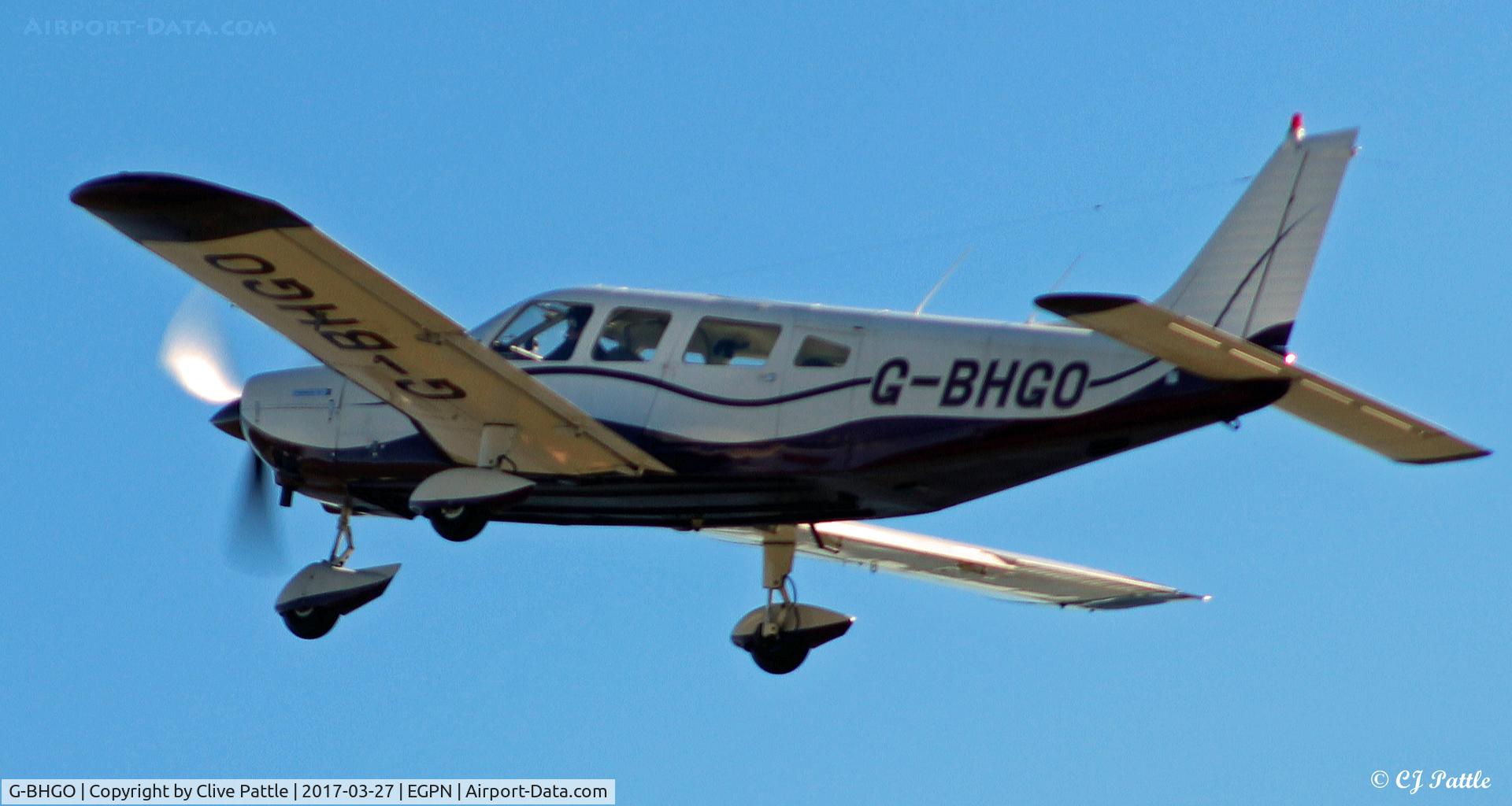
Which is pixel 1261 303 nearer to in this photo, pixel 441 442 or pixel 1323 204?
pixel 1323 204

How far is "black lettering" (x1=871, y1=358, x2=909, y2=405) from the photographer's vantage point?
16016 mm

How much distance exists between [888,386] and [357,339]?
13.0 ft

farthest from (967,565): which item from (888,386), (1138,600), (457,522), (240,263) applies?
(240,263)

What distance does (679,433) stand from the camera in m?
16.5

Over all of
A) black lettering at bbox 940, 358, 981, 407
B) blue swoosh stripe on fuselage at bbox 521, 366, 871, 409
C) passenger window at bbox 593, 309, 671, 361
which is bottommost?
black lettering at bbox 940, 358, 981, 407

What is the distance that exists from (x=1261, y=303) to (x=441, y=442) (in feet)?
21.3

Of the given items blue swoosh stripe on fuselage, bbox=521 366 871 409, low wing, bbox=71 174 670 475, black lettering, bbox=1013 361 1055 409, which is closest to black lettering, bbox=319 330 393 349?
low wing, bbox=71 174 670 475

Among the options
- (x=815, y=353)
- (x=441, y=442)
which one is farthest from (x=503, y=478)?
(x=815, y=353)

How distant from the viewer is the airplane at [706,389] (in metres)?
14.7

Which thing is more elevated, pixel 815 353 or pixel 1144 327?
pixel 815 353

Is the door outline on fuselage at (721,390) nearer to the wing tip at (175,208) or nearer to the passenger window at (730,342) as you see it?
the passenger window at (730,342)

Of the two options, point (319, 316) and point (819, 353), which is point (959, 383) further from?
point (319, 316)

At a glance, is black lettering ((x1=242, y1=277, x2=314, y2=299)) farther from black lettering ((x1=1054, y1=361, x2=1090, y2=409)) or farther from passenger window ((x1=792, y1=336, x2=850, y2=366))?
→ black lettering ((x1=1054, y1=361, x2=1090, y2=409))

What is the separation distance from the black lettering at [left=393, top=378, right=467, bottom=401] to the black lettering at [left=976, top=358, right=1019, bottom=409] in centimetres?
395
